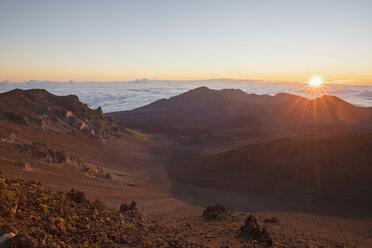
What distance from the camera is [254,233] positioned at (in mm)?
9383

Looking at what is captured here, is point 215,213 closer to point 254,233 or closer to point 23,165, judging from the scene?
point 254,233

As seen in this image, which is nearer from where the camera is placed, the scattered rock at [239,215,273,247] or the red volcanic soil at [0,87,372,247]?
the scattered rock at [239,215,273,247]

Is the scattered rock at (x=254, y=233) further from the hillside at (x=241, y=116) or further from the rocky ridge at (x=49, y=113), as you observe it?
the hillside at (x=241, y=116)

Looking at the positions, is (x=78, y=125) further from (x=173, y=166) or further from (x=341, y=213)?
(x=341, y=213)

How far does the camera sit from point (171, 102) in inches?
4294

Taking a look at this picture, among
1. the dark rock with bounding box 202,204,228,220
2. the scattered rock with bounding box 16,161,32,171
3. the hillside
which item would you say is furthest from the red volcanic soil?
the hillside

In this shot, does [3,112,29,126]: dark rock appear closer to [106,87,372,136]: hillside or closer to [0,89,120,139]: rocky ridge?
[0,89,120,139]: rocky ridge

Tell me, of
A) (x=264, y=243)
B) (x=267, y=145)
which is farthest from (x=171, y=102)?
(x=264, y=243)

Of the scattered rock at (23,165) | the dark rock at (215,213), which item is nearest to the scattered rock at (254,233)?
the dark rock at (215,213)

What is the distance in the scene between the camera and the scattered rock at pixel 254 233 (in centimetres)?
889

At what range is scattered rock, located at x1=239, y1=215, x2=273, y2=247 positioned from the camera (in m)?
8.89

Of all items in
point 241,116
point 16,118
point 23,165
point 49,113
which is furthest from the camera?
point 241,116

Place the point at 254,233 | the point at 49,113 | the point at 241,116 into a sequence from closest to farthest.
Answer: the point at 254,233
the point at 49,113
the point at 241,116

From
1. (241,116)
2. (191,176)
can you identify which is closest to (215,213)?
(191,176)
